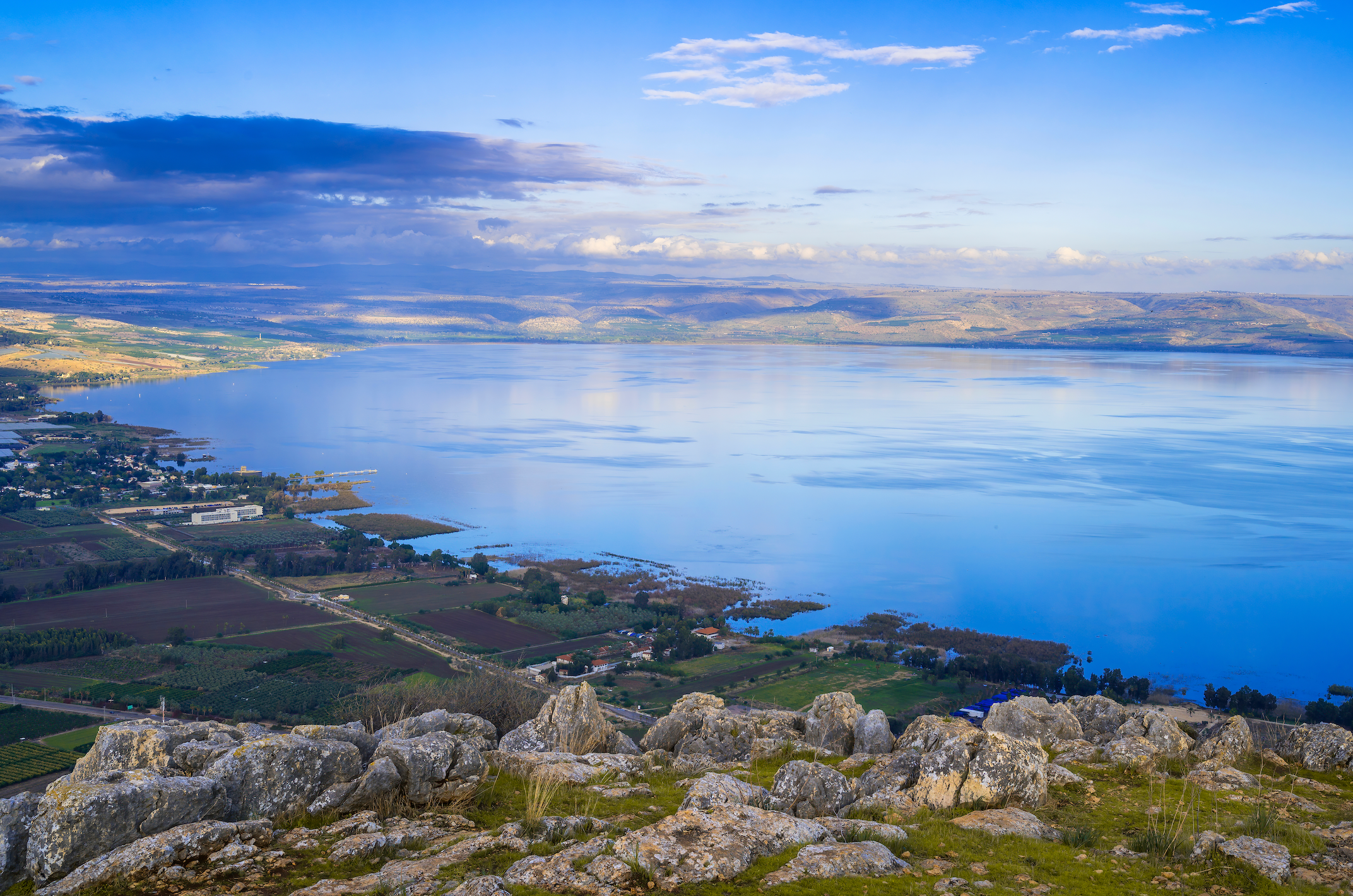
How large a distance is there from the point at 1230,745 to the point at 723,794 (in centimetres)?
636

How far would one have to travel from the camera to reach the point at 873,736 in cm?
1066

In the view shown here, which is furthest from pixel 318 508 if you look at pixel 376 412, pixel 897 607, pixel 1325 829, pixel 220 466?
pixel 1325 829

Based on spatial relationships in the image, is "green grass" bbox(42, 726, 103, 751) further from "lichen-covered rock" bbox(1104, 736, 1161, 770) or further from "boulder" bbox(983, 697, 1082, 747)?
"lichen-covered rock" bbox(1104, 736, 1161, 770)

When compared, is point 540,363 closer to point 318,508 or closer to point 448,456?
point 448,456

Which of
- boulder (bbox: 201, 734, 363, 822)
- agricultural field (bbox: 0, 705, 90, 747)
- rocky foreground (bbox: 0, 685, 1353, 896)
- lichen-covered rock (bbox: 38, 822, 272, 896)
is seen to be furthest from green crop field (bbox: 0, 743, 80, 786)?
lichen-covered rock (bbox: 38, 822, 272, 896)

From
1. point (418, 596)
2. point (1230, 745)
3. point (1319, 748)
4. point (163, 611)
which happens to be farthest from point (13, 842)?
point (163, 611)

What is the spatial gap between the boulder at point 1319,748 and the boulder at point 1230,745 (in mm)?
376

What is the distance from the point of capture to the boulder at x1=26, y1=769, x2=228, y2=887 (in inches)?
238

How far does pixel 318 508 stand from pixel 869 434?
51.8m

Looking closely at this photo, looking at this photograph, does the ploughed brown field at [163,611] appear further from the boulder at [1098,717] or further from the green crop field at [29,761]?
the boulder at [1098,717]

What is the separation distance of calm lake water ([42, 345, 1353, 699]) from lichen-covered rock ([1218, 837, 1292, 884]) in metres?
28.0

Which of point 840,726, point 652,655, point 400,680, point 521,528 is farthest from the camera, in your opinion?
point 521,528

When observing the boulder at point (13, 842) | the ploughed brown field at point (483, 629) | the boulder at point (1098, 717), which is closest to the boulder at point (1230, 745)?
the boulder at point (1098, 717)

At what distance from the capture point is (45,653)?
33.0 m
